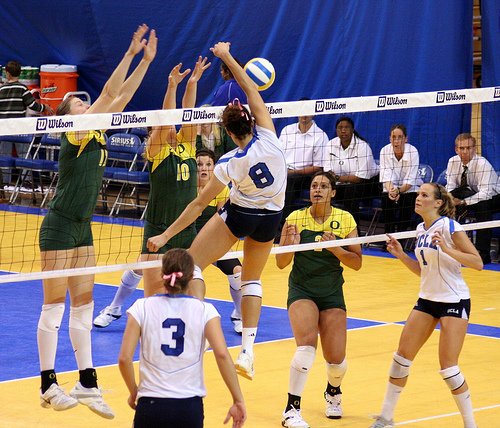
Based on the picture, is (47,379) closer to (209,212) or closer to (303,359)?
(303,359)

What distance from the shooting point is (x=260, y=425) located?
9.16 m

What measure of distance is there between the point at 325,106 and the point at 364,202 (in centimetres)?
614

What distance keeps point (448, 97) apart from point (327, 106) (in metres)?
1.69

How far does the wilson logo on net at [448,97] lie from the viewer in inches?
458

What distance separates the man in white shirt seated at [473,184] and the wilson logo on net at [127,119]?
6907mm

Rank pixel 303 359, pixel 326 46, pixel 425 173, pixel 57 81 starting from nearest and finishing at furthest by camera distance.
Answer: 1. pixel 303 359
2. pixel 425 173
3. pixel 326 46
4. pixel 57 81

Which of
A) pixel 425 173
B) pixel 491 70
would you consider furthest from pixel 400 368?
pixel 491 70

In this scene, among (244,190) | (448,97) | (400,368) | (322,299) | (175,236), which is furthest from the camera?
(448,97)

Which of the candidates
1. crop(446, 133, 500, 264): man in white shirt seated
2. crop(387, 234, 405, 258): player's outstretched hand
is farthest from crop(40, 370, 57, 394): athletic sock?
crop(446, 133, 500, 264): man in white shirt seated

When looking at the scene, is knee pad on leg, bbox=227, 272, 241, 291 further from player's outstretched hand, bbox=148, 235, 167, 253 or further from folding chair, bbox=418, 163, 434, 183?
folding chair, bbox=418, 163, 434, 183

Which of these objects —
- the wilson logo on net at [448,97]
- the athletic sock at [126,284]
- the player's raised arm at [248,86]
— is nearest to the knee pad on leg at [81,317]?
the player's raised arm at [248,86]

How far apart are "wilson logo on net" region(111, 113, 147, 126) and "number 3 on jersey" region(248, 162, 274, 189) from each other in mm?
1309

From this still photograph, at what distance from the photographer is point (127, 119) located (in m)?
9.30

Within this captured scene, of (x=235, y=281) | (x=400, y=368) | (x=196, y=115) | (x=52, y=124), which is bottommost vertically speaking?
(x=400, y=368)
